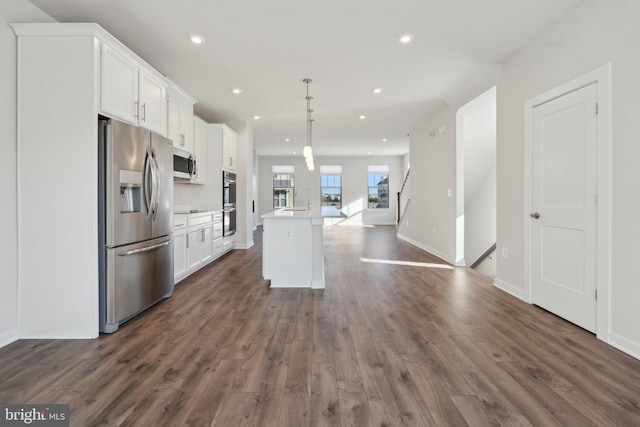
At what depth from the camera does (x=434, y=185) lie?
616 cm

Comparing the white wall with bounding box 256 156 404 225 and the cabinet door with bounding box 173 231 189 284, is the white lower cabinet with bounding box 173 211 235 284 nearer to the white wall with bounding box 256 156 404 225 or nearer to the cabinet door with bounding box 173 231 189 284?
the cabinet door with bounding box 173 231 189 284

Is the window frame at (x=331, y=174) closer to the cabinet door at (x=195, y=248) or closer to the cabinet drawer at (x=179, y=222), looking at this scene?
the cabinet door at (x=195, y=248)

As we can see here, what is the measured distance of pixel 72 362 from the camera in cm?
204

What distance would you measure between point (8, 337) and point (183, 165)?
2.79 meters

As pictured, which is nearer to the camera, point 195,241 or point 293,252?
point 293,252

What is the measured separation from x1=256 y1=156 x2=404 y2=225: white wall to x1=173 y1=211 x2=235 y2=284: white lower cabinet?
6.73 meters

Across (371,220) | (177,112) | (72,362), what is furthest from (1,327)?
(371,220)

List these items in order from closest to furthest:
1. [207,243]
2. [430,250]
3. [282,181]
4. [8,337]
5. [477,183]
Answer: [8,337] < [207,243] < [430,250] < [477,183] < [282,181]

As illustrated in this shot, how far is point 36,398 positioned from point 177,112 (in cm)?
368

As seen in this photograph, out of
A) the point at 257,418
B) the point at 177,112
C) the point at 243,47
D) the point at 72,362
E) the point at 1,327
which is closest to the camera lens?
the point at 257,418

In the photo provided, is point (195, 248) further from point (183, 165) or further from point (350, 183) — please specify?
point (350, 183)

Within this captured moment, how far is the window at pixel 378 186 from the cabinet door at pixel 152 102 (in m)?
9.57

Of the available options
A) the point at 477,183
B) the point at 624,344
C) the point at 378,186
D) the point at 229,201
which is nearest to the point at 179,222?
the point at 229,201

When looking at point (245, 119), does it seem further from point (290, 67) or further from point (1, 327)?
point (1, 327)
